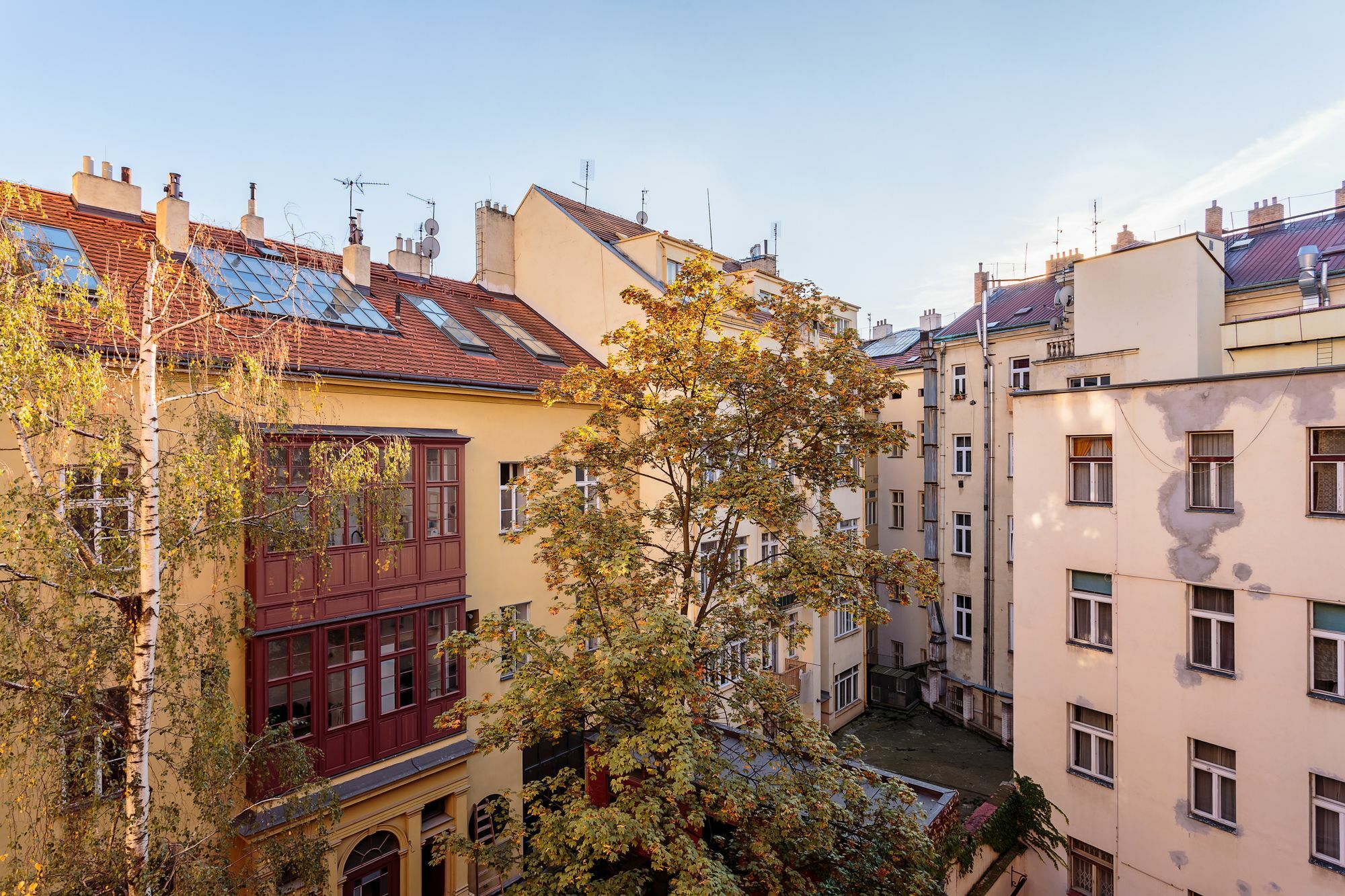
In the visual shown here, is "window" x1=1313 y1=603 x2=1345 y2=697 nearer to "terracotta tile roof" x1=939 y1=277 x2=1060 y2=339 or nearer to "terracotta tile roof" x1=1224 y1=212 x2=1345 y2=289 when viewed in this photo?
"terracotta tile roof" x1=1224 y1=212 x2=1345 y2=289

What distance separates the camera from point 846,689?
85.7 ft

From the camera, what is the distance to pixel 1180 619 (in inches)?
519

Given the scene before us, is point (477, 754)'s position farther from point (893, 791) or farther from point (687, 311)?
point (687, 311)

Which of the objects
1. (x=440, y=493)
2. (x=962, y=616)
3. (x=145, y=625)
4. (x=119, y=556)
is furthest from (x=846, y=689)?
(x=119, y=556)

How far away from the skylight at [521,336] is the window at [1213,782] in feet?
54.4

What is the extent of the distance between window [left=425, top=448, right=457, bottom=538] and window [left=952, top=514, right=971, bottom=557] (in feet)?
68.8

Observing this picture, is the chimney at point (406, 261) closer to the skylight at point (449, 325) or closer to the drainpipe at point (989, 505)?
the skylight at point (449, 325)

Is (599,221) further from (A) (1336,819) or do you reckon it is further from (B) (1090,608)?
(A) (1336,819)

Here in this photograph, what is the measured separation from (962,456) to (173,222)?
86.3ft

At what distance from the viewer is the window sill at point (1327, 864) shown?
1126cm

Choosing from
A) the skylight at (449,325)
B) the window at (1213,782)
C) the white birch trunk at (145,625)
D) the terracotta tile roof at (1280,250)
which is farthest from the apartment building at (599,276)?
the white birch trunk at (145,625)

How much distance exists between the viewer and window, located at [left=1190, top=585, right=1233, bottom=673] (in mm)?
12633

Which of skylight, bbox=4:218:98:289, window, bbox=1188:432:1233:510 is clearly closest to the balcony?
window, bbox=1188:432:1233:510

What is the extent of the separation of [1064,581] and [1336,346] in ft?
23.2
